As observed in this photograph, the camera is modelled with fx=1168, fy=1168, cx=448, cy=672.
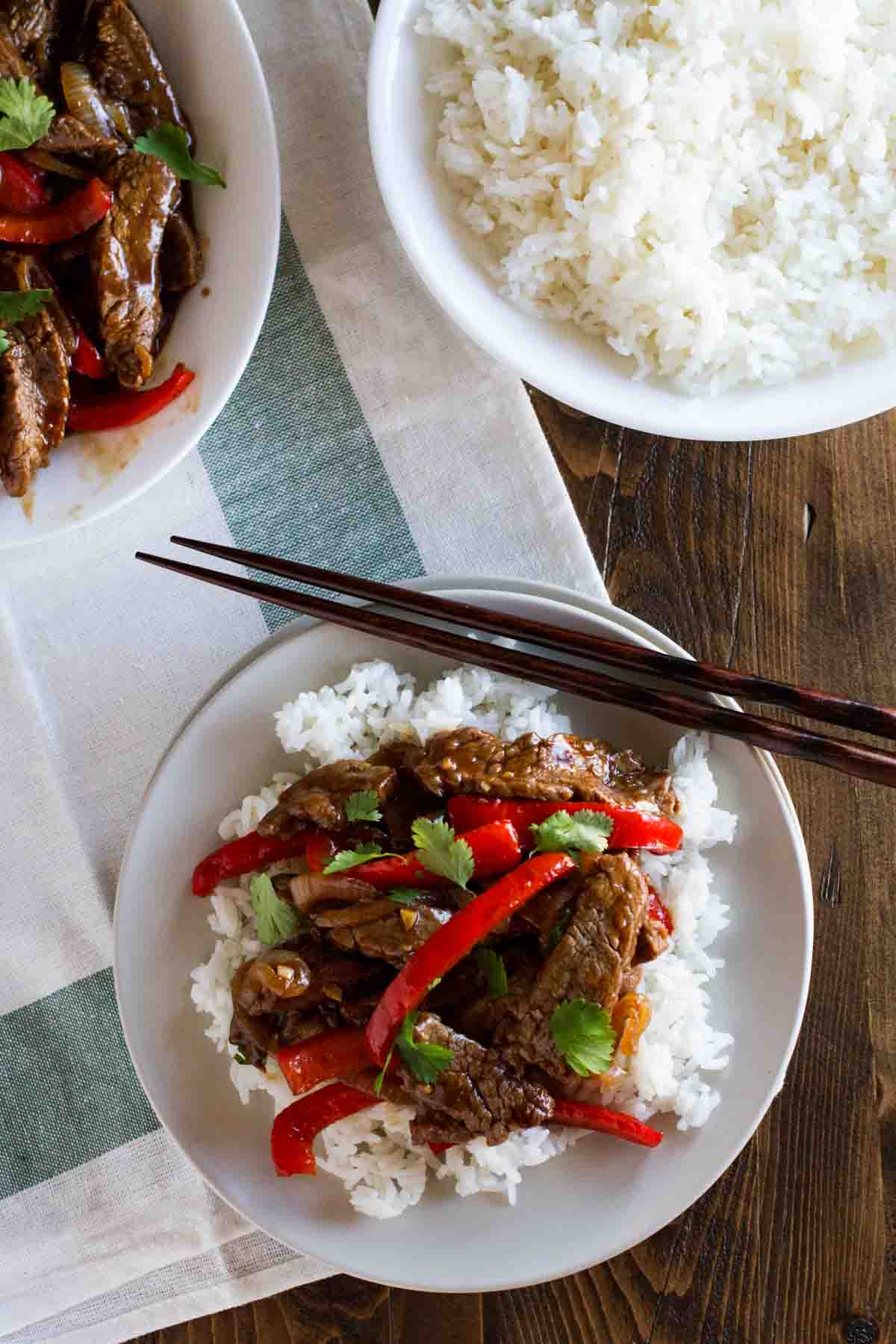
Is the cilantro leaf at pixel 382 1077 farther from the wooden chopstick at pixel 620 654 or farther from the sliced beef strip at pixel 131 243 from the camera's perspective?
the sliced beef strip at pixel 131 243

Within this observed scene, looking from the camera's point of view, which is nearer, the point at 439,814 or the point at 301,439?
the point at 439,814

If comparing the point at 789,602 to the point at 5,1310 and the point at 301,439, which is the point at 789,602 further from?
the point at 5,1310

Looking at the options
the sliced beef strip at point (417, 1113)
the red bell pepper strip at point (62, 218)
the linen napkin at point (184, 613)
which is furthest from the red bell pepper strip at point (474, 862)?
the red bell pepper strip at point (62, 218)

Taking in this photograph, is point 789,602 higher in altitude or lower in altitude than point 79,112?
lower

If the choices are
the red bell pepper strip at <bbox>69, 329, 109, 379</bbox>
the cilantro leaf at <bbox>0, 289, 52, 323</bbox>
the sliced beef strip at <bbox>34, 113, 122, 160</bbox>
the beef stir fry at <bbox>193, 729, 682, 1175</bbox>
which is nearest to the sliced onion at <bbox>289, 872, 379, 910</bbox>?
the beef stir fry at <bbox>193, 729, 682, 1175</bbox>

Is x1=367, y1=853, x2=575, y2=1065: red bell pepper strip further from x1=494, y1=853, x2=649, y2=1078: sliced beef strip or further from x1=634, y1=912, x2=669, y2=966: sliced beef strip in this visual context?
x1=634, y1=912, x2=669, y2=966: sliced beef strip

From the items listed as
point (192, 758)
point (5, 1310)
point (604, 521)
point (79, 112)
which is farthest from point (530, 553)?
point (5, 1310)

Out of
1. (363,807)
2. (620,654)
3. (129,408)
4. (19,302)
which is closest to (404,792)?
(363,807)
